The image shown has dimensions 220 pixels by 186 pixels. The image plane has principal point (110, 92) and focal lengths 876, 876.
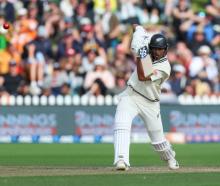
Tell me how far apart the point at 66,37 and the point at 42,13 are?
1.32m

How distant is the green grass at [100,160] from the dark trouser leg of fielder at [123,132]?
0.54 meters

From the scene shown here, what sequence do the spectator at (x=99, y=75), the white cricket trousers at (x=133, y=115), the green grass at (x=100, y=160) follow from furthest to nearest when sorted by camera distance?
the spectator at (x=99, y=75), the white cricket trousers at (x=133, y=115), the green grass at (x=100, y=160)

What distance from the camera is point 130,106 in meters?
12.9

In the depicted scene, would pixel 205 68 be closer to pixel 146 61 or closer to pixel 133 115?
pixel 133 115

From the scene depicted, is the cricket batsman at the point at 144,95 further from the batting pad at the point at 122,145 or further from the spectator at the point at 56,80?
the spectator at the point at 56,80

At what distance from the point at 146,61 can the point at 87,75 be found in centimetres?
1121

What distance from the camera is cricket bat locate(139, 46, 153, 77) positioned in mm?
12484

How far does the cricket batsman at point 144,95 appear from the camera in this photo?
12.6 meters

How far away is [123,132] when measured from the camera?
12719 mm

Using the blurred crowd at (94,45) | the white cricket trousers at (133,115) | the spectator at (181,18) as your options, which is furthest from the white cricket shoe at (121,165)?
the spectator at (181,18)

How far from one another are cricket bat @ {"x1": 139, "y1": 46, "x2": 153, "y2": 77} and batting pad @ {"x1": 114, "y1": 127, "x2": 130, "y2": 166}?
2.95ft

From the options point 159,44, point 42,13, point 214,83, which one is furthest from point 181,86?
point 159,44

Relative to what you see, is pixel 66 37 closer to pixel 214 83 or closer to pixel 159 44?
pixel 214 83

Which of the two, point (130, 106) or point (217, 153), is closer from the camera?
point (130, 106)
